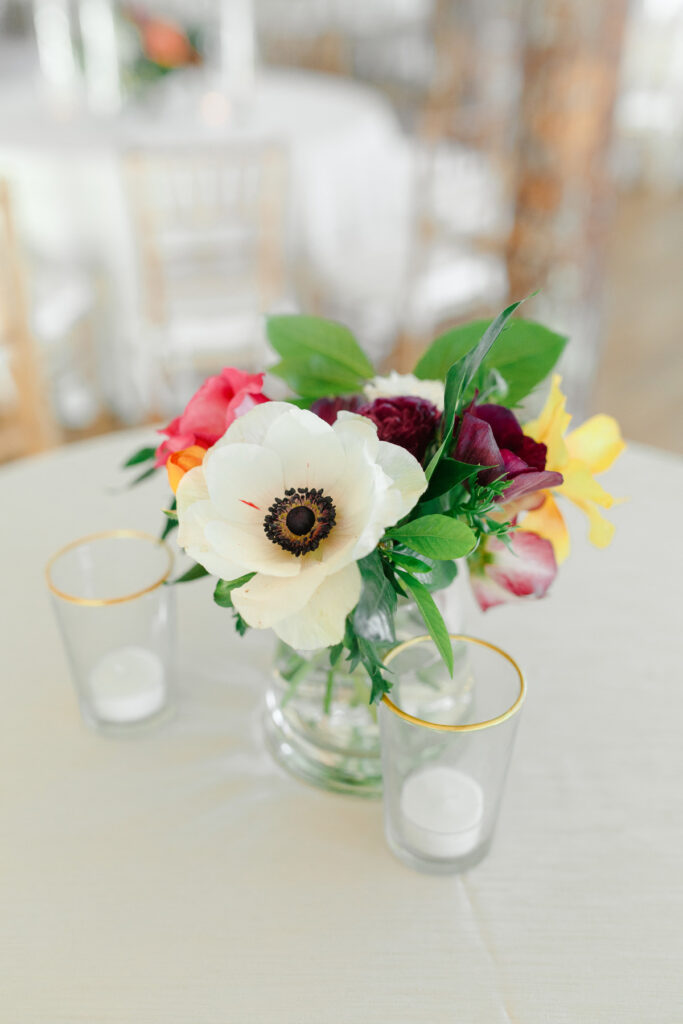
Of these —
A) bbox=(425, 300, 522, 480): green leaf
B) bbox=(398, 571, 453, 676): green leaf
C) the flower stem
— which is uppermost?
bbox=(425, 300, 522, 480): green leaf

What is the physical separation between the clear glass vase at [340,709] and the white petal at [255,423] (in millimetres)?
200

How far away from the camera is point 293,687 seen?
0.67m

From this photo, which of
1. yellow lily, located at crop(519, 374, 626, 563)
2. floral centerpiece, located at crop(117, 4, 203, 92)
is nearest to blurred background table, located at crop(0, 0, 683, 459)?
floral centerpiece, located at crop(117, 4, 203, 92)

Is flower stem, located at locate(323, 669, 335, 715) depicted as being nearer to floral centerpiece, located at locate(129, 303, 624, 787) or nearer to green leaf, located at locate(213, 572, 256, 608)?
floral centerpiece, located at locate(129, 303, 624, 787)

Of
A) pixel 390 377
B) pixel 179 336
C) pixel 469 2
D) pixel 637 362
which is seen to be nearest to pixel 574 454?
pixel 390 377

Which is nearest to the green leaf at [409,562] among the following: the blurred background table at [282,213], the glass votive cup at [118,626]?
the glass votive cup at [118,626]

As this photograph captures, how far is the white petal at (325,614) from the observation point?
482 millimetres

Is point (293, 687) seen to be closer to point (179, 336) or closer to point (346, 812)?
point (346, 812)

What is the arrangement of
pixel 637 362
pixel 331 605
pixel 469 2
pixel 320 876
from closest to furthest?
1. pixel 331 605
2. pixel 320 876
3. pixel 637 362
4. pixel 469 2

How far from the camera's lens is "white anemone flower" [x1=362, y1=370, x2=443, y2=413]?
594 millimetres

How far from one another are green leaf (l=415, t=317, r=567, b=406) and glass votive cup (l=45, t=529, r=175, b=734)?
27 cm

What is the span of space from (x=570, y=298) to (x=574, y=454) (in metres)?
1.89

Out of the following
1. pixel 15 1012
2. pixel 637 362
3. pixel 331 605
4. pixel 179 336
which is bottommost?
pixel 637 362

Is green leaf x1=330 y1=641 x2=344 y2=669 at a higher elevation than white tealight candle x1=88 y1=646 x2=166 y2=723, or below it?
higher
